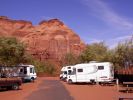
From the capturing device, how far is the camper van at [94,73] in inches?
1623

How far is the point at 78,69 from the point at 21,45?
12.2 m

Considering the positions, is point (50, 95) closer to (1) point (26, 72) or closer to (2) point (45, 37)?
(1) point (26, 72)

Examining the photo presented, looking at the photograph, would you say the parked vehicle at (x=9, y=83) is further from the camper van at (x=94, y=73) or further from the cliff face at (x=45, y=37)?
the cliff face at (x=45, y=37)

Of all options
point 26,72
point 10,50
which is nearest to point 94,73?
point 10,50

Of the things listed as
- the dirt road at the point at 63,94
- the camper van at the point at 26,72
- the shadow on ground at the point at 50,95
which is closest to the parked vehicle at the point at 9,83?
the dirt road at the point at 63,94

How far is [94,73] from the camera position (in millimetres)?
42375

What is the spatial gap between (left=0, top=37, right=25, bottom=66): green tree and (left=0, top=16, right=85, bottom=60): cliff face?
80042 mm

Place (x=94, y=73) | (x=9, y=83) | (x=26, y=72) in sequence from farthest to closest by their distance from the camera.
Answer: (x=26, y=72) → (x=94, y=73) → (x=9, y=83)

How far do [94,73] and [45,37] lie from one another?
10774 cm

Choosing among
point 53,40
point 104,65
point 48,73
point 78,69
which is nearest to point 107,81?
point 104,65

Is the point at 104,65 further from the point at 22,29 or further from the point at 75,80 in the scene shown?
the point at 22,29

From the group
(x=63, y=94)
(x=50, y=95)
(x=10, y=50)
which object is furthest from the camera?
(x=10, y=50)

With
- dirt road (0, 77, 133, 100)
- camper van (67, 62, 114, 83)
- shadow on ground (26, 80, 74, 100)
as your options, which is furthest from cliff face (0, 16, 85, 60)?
shadow on ground (26, 80, 74, 100)

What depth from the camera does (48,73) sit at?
97812 mm
